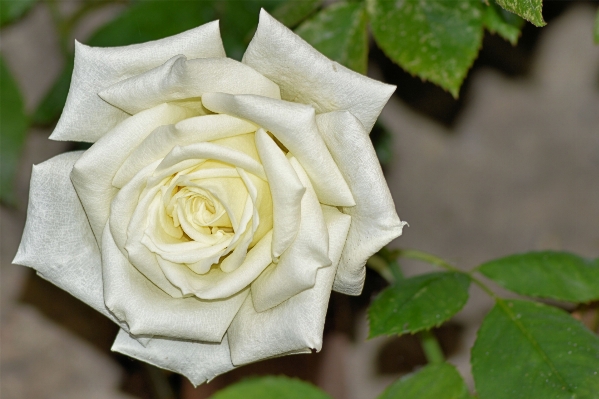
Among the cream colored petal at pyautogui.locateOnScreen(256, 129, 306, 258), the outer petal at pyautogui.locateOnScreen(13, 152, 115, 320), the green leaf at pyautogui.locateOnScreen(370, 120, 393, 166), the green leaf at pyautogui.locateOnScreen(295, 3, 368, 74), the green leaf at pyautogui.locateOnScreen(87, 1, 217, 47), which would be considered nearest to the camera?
the cream colored petal at pyautogui.locateOnScreen(256, 129, 306, 258)

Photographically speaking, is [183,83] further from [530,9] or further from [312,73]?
[530,9]

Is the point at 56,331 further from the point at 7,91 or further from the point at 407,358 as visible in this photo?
the point at 407,358

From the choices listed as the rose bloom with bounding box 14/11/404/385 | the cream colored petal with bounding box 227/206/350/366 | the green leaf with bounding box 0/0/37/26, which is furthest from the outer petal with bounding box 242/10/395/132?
the green leaf with bounding box 0/0/37/26

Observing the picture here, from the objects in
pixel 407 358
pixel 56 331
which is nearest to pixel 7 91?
pixel 56 331

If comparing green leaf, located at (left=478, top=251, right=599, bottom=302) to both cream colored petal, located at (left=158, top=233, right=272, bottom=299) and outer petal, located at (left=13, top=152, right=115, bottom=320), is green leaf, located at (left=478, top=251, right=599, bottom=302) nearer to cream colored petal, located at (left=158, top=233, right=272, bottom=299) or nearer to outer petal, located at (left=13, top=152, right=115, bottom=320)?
cream colored petal, located at (left=158, top=233, right=272, bottom=299)

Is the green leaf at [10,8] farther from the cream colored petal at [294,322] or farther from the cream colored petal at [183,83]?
the cream colored petal at [294,322]

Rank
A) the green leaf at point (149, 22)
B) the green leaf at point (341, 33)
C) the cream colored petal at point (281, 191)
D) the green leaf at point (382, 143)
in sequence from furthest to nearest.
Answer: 1. the green leaf at point (382, 143)
2. the green leaf at point (149, 22)
3. the green leaf at point (341, 33)
4. the cream colored petal at point (281, 191)

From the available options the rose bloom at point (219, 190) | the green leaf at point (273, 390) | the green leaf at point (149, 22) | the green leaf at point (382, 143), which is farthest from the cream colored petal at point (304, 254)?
the green leaf at point (382, 143)
